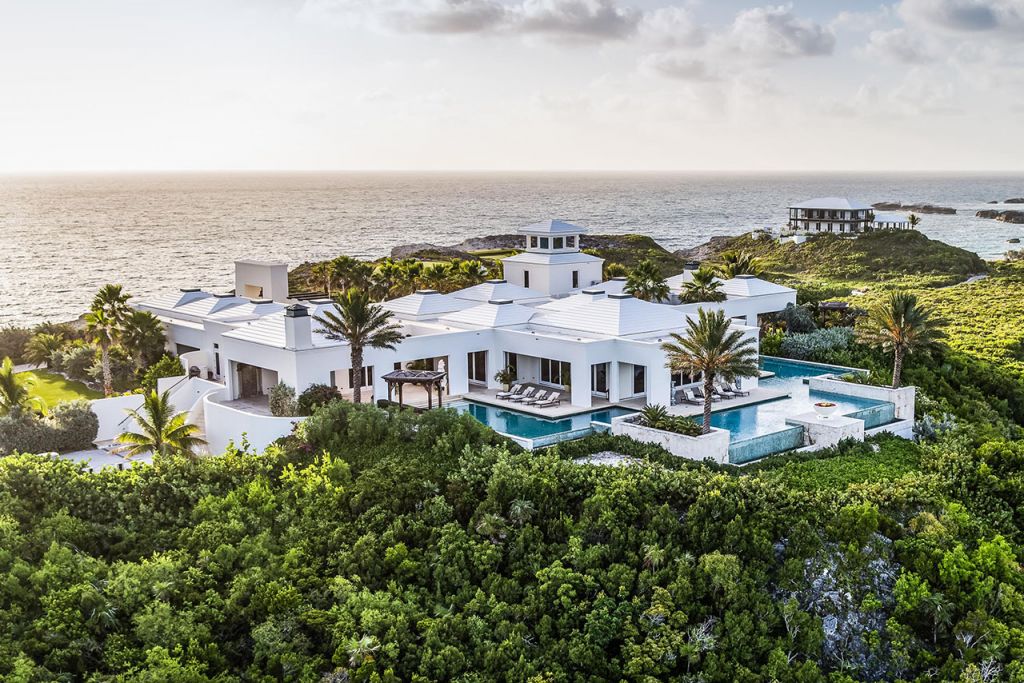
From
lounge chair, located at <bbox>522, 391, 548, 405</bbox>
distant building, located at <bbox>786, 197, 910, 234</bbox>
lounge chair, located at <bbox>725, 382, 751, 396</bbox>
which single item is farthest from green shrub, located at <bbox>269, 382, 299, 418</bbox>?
distant building, located at <bbox>786, 197, 910, 234</bbox>

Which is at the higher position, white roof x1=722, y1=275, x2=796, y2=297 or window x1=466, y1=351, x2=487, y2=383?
white roof x1=722, y1=275, x2=796, y2=297

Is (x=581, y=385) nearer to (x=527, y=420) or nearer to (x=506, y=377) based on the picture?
(x=527, y=420)

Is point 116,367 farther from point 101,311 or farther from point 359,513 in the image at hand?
point 359,513

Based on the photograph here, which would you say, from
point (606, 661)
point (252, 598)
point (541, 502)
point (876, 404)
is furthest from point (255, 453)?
point (876, 404)

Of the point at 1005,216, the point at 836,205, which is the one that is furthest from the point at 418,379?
the point at 1005,216

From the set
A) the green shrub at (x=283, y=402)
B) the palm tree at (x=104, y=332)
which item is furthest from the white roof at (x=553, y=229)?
the palm tree at (x=104, y=332)

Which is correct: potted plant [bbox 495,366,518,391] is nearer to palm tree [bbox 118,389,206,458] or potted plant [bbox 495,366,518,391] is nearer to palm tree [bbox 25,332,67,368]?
palm tree [bbox 118,389,206,458]
